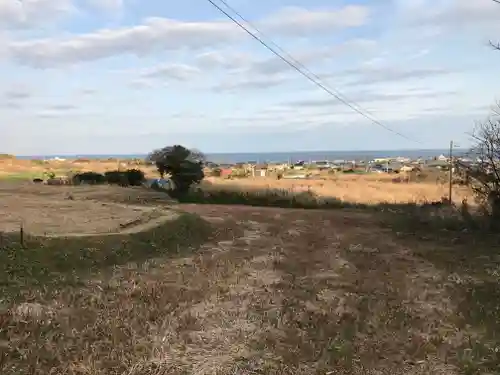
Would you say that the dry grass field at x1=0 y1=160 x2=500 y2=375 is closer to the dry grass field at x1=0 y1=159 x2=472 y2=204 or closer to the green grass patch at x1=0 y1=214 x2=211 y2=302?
the green grass patch at x1=0 y1=214 x2=211 y2=302

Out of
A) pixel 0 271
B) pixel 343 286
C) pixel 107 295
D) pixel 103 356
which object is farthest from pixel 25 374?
pixel 343 286

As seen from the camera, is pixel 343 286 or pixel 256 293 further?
→ pixel 343 286

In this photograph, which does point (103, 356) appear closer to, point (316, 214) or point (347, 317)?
point (347, 317)

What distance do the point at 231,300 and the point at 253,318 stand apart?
696 mm

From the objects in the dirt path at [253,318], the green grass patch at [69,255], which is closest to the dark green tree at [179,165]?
the green grass patch at [69,255]

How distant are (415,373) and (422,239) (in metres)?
7.96

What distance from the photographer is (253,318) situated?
236 inches

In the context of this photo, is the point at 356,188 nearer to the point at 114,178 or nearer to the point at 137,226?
the point at 114,178

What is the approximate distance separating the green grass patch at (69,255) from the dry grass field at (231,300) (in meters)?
0.03

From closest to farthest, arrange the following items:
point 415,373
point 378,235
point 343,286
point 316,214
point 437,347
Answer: point 415,373 < point 437,347 < point 343,286 < point 378,235 < point 316,214

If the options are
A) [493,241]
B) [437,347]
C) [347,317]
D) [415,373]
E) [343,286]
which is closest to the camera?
[415,373]

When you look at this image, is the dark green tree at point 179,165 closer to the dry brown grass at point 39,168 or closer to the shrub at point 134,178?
the shrub at point 134,178

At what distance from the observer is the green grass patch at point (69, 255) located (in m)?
6.79

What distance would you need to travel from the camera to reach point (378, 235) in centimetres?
1266
